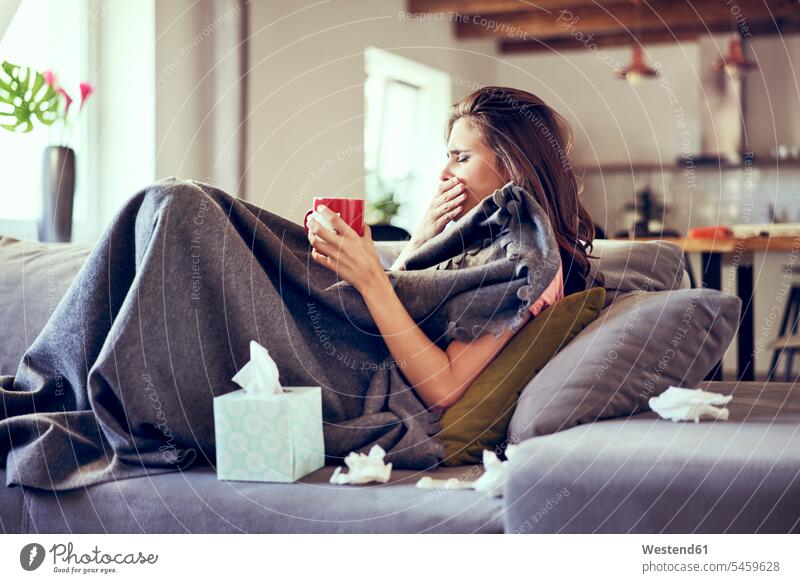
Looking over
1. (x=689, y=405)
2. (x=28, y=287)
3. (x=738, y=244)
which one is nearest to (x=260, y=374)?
(x=689, y=405)

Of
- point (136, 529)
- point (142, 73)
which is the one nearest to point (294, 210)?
point (142, 73)

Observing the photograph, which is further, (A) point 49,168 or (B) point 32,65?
(B) point 32,65

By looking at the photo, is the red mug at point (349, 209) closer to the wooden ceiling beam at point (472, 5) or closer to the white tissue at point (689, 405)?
the white tissue at point (689, 405)

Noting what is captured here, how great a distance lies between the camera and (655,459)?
0.83m

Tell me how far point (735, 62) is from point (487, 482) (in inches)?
164

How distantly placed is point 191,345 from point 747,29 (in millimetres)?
4715

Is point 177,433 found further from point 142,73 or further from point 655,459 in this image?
point 142,73

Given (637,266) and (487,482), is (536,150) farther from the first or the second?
(487,482)

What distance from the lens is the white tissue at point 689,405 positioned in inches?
38.2

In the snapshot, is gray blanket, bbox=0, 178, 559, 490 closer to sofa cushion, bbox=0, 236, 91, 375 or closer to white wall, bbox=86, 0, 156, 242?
sofa cushion, bbox=0, 236, 91, 375

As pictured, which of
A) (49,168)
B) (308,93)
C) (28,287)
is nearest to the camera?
(28,287)

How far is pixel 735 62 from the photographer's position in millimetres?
4531

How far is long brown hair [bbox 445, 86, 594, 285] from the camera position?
4.27ft

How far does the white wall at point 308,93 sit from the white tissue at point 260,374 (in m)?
2.21
